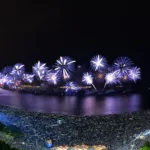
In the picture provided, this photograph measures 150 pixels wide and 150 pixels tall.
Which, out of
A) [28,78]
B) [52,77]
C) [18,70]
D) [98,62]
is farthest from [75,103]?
[18,70]

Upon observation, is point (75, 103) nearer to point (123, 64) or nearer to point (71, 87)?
point (71, 87)

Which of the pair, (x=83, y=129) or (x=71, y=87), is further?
(x=71, y=87)

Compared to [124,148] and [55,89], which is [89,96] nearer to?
[55,89]

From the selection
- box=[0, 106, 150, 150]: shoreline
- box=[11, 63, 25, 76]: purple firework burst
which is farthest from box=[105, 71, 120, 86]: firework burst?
box=[0, 106, 150, 150]: shoreline

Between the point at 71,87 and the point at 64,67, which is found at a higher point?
the point at 64,67

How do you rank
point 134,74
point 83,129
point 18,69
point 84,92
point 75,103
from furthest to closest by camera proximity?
point 18,69, point 134,74, point 84,92, point 75,103, point 83,129

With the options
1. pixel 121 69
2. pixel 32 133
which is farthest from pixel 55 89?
pixel 32 133

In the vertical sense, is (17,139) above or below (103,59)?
below
